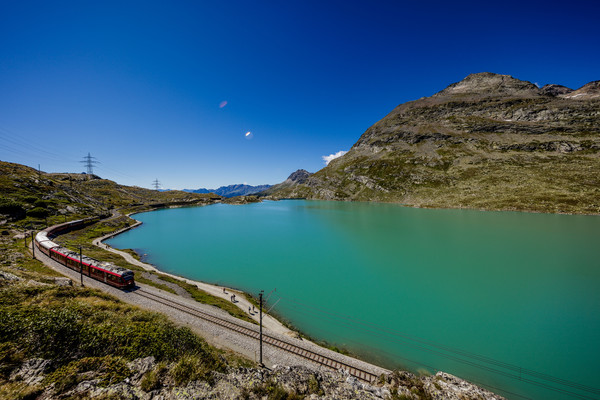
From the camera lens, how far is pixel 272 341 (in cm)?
2362

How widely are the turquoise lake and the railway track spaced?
218 inches

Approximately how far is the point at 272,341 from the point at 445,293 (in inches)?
1258

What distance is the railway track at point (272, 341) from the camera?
19.8 m

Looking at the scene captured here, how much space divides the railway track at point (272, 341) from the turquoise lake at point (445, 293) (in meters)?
5.55

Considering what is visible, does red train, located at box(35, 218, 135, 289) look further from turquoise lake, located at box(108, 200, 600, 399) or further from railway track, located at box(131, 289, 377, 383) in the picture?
turquoise lake, located at box(108, 200, 600, 399)

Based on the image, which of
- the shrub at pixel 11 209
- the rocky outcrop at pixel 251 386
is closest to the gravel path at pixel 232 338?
the rocky outcrop at pixel 251 386

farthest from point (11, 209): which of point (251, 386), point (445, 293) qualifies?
point (445, 293)

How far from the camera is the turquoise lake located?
2339 cm

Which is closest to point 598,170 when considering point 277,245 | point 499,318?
point 499,318

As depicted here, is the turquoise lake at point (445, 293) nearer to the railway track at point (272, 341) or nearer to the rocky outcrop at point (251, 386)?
the railway track at point (272, 341)

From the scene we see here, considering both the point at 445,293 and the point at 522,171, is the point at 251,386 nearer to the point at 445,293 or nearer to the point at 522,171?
the point at 445,293

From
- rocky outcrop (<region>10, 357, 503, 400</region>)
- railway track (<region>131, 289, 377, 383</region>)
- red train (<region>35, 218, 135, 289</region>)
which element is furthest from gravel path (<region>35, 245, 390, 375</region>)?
rocky outcrop (<region>10, 357, 503, 400</region>)

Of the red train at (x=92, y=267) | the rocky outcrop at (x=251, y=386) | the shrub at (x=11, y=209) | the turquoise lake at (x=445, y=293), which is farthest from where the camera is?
the shrub at (x=11, y=209)

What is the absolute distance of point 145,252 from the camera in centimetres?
6775
